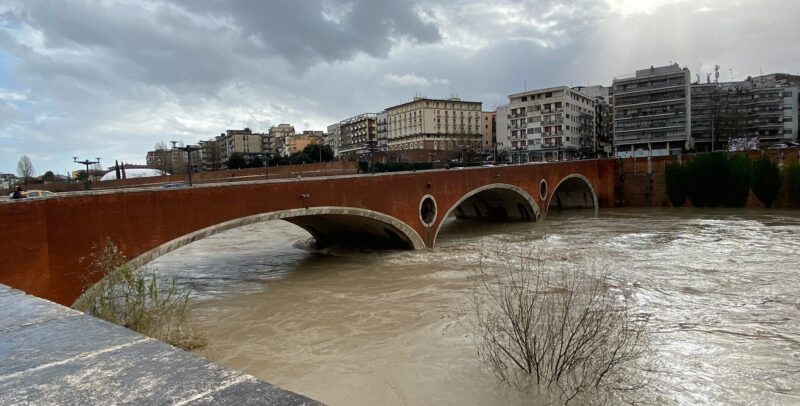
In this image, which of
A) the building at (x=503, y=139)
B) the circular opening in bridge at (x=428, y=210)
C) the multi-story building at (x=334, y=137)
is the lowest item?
the circular opening in bridge at (x=428, y=210)

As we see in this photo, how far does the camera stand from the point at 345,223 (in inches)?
969

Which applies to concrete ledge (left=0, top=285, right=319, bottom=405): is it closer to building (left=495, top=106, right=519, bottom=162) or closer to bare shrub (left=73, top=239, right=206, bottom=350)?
bare shrub (left=73, top=239, right=206, bottom=350)

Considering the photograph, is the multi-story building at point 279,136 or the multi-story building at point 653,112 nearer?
the multi-story building at point 653,112

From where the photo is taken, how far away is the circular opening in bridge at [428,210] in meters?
25.5

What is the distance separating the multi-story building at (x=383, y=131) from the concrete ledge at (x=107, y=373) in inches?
4341

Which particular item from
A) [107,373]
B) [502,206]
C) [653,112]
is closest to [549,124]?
[653,112]

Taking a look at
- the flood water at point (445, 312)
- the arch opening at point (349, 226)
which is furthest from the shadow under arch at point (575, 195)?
the arch opening at point (349, 226)

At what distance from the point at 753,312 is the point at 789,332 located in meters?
1.51

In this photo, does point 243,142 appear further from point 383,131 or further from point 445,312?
point 445,312

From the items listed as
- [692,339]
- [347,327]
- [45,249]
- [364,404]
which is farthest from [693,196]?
[45,249]

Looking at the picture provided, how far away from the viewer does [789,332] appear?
11.5m

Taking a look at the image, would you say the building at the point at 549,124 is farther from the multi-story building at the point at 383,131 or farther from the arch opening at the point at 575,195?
the multi-story building at the point at 383,131

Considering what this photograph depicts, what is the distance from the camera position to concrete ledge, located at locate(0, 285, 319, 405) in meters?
1.78

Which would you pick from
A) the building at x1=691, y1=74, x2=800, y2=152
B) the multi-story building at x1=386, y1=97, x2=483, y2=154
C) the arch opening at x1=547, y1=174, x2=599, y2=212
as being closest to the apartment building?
the multi-story building at x1=386, y1=97, x2=483, y2=154
